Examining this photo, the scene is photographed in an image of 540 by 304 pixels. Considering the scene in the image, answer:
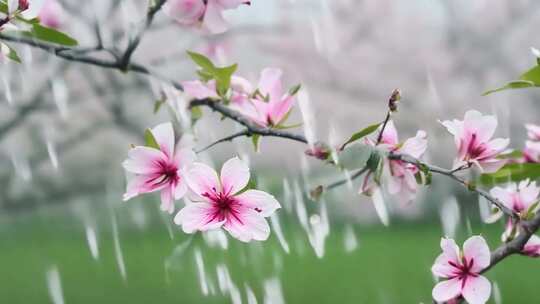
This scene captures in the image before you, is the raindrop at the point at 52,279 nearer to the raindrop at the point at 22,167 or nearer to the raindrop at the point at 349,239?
the raindrop at the point at 22,167

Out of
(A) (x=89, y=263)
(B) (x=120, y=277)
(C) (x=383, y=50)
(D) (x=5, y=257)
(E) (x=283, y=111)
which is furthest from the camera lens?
(C) (x=383, y=50)

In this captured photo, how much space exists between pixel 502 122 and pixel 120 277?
2.30 meters

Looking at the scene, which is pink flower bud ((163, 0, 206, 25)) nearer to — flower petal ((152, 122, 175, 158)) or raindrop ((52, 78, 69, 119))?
flower petal ((152, 122, 175, 158))

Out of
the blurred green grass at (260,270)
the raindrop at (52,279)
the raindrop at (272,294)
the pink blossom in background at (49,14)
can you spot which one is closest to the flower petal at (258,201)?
the raindrop at (272,294)

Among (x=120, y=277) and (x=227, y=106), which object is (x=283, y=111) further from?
(x=120, y=277)

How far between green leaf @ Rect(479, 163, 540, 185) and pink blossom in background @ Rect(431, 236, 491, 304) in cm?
10

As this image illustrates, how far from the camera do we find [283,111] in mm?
633

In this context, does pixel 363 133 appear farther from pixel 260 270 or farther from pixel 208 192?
pixel 260 270

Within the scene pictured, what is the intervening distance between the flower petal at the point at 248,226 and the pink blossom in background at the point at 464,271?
0.15 metres

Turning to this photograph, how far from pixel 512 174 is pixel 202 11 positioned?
32 centimetres

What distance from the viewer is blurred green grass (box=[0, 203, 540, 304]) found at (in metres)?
2.39

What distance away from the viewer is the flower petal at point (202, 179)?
0.51 metres

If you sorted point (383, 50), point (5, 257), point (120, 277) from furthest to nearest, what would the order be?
1. point (383, 50)
2. point (5, 257)
3. point (120, 277)

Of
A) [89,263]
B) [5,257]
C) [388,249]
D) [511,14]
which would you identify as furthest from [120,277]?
[511,14]
